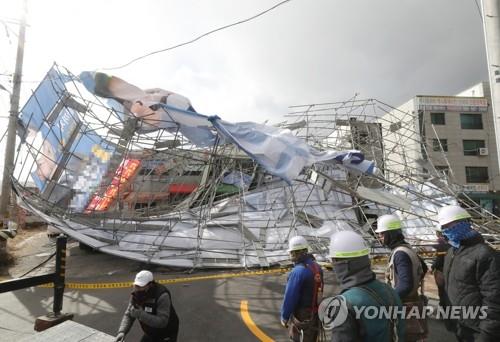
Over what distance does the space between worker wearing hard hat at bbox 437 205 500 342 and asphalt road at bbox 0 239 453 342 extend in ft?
8.87

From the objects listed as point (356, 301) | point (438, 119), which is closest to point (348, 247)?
point (356, 301)

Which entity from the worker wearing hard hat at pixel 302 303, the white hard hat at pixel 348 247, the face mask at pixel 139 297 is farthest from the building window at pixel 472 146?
the face mask at pixel 139 297

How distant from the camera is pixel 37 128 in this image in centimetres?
1008

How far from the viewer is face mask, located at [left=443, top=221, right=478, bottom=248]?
2.64 m

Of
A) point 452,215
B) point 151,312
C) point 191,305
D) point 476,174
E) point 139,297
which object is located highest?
point 476,174

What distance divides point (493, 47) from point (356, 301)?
205 inches

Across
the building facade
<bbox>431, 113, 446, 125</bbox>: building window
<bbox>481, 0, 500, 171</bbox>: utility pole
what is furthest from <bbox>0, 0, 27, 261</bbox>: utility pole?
<bbox>431, 113, 446, 125</bbox>: building window

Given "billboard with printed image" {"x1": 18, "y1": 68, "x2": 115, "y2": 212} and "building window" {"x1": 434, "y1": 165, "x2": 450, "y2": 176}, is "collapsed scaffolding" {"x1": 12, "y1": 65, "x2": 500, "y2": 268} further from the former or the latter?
"building window" {"x1": 434, "y1": 165, "x2": 450, "y2": 176}

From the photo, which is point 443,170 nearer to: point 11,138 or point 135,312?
point 135,312

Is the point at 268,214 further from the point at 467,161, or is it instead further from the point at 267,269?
the point at 467,161

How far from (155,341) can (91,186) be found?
8.45 m

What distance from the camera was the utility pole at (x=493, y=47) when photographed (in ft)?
15.3

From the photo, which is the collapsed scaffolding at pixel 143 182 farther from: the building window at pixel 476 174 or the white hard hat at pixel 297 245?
the building window at pixel 476 174

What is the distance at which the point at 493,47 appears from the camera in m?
4.79
